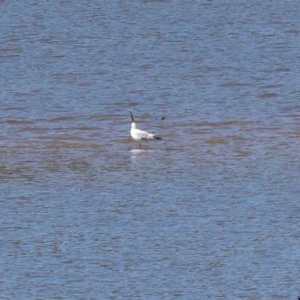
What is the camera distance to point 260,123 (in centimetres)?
1567

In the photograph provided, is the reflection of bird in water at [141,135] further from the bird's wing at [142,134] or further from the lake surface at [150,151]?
the lake surface at [150,151]

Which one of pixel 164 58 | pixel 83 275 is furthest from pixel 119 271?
pixel 164 58

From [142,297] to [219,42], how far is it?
1183 cm

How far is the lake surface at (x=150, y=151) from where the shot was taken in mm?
10133

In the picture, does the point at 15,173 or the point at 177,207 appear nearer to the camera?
the point at 177,207

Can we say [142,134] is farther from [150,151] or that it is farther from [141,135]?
[150,151]

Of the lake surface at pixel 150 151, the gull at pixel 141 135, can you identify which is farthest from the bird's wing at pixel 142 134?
the lake surface at pixel 150 151

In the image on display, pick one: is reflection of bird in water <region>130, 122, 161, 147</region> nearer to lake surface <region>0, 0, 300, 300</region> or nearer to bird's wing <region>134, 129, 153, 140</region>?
bird's wing <region>134, 129, 153, 140</region>

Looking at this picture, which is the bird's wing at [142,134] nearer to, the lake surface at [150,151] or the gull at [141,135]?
the gull at [141,135]

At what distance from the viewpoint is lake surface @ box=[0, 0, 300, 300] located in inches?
399

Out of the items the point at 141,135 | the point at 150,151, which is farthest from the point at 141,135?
the point at 150,151

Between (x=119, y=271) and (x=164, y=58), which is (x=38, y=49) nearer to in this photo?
(x=164, y=58)

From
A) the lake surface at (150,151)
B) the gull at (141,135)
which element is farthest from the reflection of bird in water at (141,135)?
the lake surface at (150,151)

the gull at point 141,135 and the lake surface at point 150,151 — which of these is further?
the gull at point 141,135
